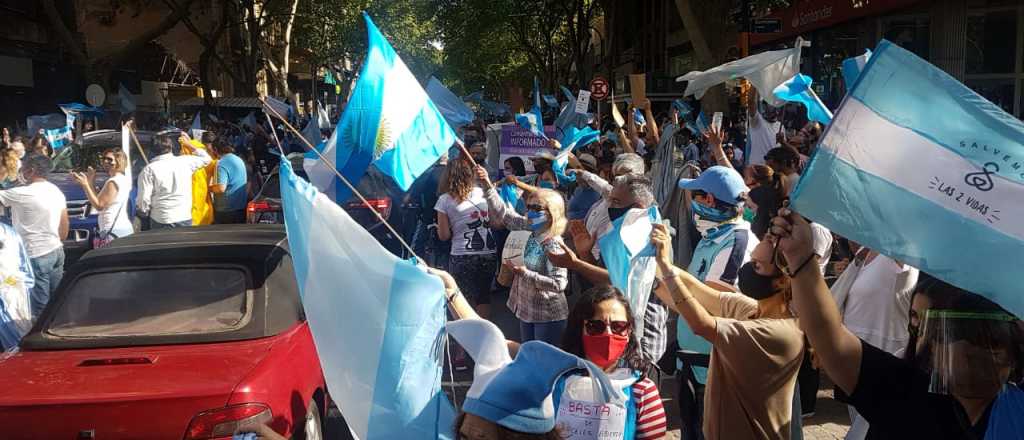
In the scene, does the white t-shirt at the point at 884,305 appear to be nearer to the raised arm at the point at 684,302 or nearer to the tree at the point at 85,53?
the raised arm at the point at 684,302

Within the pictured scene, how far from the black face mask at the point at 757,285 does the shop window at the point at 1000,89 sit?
58.9ft

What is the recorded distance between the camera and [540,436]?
2414 millimetres

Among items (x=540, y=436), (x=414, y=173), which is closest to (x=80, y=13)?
(x=414, y=173)

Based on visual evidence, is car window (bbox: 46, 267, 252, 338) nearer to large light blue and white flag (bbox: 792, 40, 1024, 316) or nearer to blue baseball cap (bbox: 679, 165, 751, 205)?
blue baseball cap (bbox: 679, 165, 751, 205)

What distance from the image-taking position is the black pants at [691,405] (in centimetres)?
430

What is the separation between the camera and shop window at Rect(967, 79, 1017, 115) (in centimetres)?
1900

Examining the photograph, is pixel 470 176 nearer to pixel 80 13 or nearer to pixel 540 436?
pixel 540 436

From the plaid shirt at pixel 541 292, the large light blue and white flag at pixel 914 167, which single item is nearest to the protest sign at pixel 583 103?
the plaid shirt at pixel 541 292

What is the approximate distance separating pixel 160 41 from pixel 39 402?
42310 millimetres

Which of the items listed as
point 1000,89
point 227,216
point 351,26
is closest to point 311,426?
point 227,216

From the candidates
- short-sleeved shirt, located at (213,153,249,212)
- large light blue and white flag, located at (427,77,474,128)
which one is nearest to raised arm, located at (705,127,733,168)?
large light blue and white flag, located at (427,77,474,128)

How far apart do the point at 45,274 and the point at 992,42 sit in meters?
18.5

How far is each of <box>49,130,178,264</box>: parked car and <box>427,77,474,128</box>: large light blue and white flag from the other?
10.8 ft

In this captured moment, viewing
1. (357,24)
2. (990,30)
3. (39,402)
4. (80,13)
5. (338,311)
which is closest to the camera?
(338,311)
